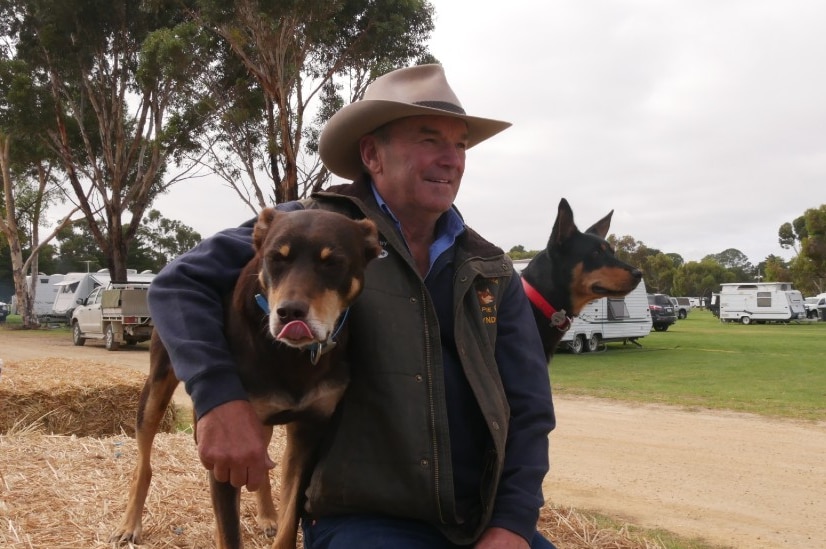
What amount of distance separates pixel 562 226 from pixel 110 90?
27.5m

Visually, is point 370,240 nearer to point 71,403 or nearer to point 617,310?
point 71,403

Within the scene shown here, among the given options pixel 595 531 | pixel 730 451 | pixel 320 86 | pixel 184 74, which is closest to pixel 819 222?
pixel 320 86

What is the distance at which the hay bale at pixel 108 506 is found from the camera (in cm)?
349

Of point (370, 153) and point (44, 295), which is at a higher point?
point (44, 295)

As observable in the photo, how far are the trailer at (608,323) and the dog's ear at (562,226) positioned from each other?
1667cm

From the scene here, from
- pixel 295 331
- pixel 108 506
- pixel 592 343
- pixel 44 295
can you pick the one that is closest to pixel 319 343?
pixel 295 331

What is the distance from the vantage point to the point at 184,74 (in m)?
24.4

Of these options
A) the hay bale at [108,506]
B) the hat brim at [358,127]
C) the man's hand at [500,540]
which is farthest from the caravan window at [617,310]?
the man's hand at [500,540]

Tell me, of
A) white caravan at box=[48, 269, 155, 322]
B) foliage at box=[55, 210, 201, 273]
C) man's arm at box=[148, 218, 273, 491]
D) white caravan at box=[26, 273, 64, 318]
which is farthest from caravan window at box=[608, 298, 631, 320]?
foliage at box=[55, 210, 201, 273]

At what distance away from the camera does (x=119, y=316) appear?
2266 centimetres

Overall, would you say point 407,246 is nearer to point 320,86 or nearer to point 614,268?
point 614,268

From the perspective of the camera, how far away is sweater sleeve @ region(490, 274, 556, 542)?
2600mm

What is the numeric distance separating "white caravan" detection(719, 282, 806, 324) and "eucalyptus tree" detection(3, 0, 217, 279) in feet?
132

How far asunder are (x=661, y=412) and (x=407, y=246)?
9.48 meters
